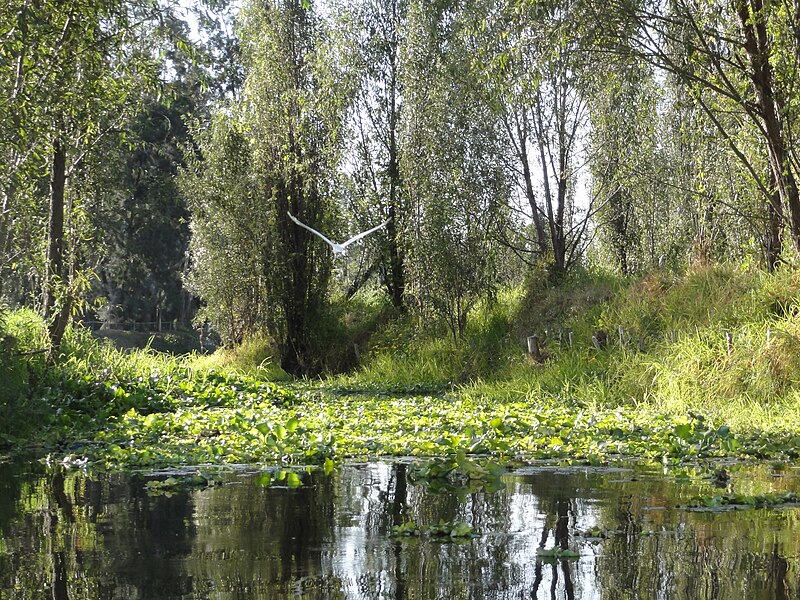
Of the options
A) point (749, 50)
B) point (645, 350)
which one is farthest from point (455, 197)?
point (749, 50)

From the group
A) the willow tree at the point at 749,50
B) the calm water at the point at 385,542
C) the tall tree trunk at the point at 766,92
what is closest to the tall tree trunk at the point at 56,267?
the calm water at the point at 385,542

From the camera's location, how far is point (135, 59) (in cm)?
1040

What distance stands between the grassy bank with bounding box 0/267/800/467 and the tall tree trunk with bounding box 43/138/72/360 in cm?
34

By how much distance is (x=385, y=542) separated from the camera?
4438 millimetres

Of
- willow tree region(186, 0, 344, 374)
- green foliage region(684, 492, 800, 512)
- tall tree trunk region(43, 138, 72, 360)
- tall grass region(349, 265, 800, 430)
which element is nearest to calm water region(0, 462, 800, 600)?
green foliage region(684, 492, 800, 512)

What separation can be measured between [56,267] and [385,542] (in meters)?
10.4

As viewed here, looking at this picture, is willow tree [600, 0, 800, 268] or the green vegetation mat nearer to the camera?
the green vegetation mat

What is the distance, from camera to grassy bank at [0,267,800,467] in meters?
8.16

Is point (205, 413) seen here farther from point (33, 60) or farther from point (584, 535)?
point (584, 535)

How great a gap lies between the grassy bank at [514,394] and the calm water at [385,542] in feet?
3.88

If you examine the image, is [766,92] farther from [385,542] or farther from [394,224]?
[394,224]

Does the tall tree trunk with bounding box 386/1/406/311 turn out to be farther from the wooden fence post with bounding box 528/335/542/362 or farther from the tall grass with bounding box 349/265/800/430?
the wooden fence post with bounding box 528/335/542/362

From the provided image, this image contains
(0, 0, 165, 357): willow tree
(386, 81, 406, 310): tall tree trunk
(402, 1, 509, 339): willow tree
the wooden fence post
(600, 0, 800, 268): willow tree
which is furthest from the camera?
(386, 81, 406, 310): tall tree trunk

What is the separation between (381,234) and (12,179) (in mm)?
12630
